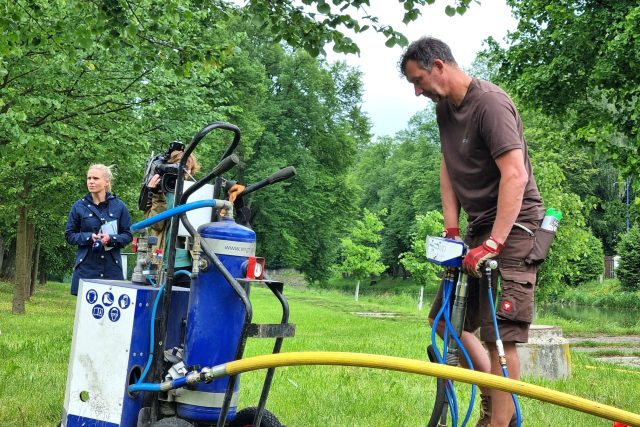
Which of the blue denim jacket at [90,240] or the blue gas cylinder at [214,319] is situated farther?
the blue denim jacket at [90,240]

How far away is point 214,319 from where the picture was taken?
12.4ft

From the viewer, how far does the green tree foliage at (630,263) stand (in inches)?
1738

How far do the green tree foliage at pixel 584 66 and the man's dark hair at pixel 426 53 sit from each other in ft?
34.5

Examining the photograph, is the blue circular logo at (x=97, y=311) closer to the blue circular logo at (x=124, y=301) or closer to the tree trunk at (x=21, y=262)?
the blue circular logo at (x=124, y=301)

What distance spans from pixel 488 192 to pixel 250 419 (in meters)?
1.69

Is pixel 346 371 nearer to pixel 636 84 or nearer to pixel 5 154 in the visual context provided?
pixel 5 154

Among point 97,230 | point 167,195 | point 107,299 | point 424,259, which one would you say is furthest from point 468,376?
point 424,259

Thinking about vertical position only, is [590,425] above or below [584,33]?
below

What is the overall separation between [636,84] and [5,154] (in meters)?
10.8

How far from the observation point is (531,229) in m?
4.04

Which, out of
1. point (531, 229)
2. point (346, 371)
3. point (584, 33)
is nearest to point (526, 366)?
point (346, 371)

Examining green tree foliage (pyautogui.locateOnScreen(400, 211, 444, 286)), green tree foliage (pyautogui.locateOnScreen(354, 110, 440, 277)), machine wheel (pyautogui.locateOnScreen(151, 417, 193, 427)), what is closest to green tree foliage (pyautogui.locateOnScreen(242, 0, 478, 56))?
machine wheel (pyautogui.locateOnScreen(151, 417, 193, 427))

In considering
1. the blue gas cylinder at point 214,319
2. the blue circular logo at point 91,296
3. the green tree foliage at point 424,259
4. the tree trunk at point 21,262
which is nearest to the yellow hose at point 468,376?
the blue gas cylinder at point 214,319

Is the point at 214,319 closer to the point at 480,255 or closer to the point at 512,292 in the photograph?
the point at 480,255
